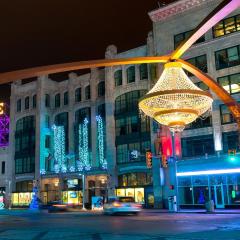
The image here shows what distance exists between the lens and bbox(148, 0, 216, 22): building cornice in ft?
174

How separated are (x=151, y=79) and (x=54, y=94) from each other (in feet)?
72.8

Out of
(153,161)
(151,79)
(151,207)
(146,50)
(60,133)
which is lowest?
(151,207)

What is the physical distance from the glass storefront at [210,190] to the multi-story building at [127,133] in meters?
0.11

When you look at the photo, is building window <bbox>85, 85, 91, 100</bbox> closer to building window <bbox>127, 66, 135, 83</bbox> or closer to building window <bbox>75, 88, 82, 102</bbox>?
building window <bbox>75, 88, 82, 102</bbox>

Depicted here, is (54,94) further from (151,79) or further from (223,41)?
(223,41)

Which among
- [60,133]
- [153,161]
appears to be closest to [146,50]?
[153,161]

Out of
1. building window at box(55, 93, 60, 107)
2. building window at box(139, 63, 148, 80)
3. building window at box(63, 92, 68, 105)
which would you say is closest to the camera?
building window at box(139, 63, 148, 80)

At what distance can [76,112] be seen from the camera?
67875 millimetres

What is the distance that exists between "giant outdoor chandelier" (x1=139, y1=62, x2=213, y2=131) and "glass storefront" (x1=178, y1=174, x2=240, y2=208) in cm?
2381

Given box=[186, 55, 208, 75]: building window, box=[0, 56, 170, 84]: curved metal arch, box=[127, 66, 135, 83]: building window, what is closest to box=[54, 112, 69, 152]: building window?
box=[127, 66, 135, 83]: building window

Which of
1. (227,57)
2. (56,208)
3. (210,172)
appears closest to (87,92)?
(56,208)

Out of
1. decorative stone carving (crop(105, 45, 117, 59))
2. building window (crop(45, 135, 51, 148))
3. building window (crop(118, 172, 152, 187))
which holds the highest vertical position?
decorative stone carving (crop(105, 45, 117, 59))

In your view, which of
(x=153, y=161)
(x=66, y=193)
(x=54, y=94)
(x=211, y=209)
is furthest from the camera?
(x=54, y=94)

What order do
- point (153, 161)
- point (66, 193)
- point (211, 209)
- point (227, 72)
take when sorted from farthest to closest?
point (66, 193), point (153, 161), point (227, 72), point (211, 209)
